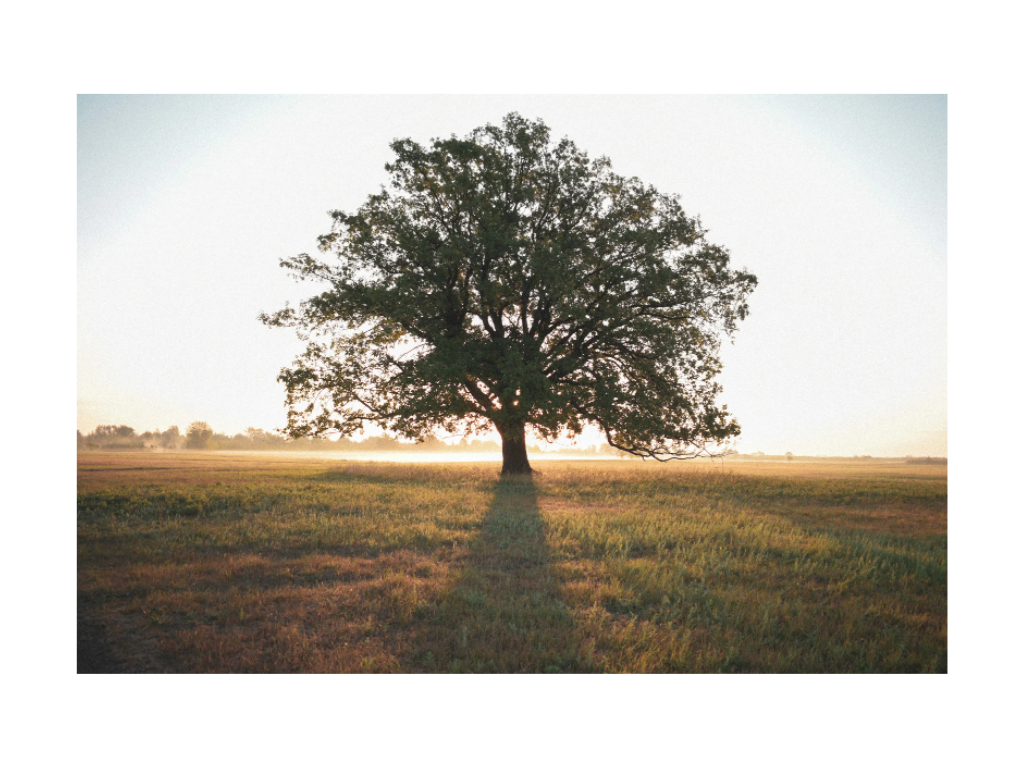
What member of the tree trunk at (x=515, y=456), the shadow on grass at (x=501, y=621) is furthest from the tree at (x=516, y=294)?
the shadow on grass at (x=501, y=621)

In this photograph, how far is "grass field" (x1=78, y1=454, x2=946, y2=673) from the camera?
4566 mm

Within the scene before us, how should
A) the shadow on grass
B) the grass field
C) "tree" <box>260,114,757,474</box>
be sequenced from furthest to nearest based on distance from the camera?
1. "tree" <box>260,114,757,474</box>
2. the grass field
3. the shadow on grass

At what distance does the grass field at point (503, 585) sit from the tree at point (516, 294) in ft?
13.3

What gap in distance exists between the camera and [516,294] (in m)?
16.8

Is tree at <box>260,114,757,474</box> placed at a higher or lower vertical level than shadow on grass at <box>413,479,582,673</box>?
higher

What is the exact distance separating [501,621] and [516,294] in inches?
513

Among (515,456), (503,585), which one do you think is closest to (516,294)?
(515,456)

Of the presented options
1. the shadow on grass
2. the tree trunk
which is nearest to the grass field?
the shadow on grass

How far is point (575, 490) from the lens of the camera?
14227 mm

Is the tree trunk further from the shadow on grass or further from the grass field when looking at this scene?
the shadow on grass

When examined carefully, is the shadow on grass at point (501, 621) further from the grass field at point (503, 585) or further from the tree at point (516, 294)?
the tree at point (516, 294)

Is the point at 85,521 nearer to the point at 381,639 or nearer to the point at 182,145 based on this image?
the point at 182,145

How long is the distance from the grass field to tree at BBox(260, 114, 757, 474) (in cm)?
404

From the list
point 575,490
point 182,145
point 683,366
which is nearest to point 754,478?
point 683,366
